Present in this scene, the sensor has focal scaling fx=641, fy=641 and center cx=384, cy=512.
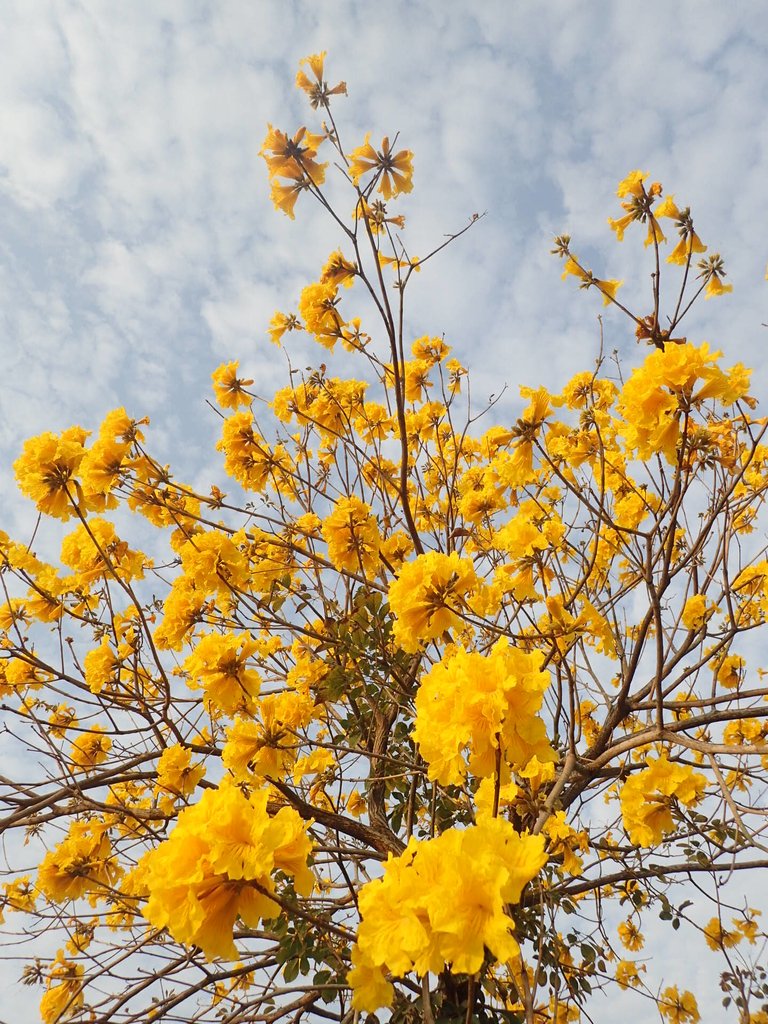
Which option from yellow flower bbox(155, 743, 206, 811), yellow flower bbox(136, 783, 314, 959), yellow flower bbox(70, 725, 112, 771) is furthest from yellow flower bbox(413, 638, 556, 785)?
yellow flower bbox(70, 725, 112, 771)

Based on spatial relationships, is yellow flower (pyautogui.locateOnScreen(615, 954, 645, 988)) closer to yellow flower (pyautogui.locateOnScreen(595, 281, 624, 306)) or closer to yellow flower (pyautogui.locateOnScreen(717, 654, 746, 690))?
yellow flower (pyautogui.locateOnScreen(717, 654, 746, 690))

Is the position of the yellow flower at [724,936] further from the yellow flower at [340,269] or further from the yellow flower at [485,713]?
the yellow flower at [340,269]

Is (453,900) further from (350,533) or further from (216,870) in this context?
(350,533)

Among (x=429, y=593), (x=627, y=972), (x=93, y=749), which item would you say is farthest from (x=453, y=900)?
(x=627, y=972)

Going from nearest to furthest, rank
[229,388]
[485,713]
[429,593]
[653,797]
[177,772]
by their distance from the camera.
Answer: [485,713] < [429,593] < [653,797] < [177,772] < [229,388]

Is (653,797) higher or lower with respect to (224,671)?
lower

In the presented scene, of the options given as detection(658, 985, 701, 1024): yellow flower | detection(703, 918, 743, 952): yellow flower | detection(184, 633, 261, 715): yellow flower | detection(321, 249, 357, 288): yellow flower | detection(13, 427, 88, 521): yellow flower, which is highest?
detection(321, 249, 357, 288): yellow flower

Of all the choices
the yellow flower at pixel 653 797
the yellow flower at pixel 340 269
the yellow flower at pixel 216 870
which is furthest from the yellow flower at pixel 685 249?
the yellow flower at pixel 216 870

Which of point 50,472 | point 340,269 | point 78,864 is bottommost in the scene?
point 78,864

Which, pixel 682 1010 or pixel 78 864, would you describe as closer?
pixel 78 864

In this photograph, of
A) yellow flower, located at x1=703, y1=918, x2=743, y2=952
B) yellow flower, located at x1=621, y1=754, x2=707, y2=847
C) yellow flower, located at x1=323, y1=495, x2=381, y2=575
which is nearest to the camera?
yellow flower, located at x1=621, y1=754, x2=707, y2=847

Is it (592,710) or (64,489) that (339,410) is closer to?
(64,489)

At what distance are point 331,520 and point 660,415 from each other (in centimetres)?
161

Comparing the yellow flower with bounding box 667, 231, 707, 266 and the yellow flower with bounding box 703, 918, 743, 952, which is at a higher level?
the yellow flower with bounding box 667, 231, 707, 266
